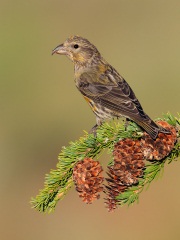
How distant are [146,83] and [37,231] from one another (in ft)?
21.7

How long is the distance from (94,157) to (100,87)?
6.72ft

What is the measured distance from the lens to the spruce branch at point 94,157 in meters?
5.57

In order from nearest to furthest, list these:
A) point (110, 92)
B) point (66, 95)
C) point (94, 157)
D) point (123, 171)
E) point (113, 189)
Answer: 1. point (123, 171)
2. point (113, 189)
3. point (94, 157)
4. point (110, 92)
5. point (66, 95)

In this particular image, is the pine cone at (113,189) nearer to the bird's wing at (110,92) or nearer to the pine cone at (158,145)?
the pine cone at (158,145)

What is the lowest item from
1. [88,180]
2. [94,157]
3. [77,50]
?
[88,180]

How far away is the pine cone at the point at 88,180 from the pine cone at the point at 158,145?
15.5 inches

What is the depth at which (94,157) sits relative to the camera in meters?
6.02

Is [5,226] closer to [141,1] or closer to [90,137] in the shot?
[90,137]

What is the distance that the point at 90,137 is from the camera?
237 inches

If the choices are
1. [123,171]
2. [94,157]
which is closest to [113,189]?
[123,171]

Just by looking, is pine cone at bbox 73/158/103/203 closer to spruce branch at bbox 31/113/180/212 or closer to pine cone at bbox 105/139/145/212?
pine cone at bbox 105/139/145/212

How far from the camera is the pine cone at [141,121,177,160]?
538cm

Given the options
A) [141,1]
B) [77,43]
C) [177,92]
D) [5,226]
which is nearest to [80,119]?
[177,92]

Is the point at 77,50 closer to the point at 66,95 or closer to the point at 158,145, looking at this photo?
the point at 158,145
